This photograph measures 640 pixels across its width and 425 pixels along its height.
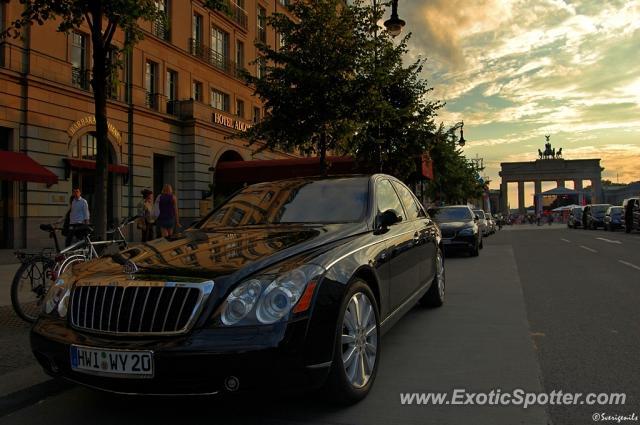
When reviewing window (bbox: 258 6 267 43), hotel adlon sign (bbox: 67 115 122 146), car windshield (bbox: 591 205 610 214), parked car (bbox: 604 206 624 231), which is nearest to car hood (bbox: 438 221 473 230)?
hotel adlon sign (bbox: 67 115 122 146)

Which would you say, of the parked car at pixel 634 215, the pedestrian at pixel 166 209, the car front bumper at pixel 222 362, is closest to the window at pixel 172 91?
the pedestrian at pixel 166 209

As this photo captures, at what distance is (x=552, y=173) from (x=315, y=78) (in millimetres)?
80774

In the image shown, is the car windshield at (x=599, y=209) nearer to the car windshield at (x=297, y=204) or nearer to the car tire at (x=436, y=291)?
the car tire at (x=436, y=291)

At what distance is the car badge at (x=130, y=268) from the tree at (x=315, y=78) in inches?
388

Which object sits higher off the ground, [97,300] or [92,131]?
[92,131]

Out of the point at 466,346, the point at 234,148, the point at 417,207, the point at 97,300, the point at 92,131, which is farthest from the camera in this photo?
the point at 234,148

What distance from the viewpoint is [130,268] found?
3176 mm

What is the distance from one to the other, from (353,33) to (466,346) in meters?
10.3

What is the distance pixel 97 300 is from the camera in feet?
9.95

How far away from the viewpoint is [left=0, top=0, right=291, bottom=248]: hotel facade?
16.6 meters

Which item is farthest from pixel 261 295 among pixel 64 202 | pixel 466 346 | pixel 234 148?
pixel 234 148

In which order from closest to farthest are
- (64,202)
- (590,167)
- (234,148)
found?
1. (64,202)
2. (234,148)
3. (590,167)

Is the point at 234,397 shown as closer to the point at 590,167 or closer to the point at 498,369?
the point at 498,369

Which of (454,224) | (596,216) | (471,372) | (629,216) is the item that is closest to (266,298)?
(471,372)
